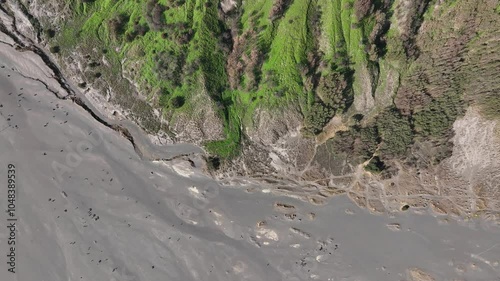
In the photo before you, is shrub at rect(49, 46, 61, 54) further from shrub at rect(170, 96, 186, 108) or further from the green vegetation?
shrub at rect(170, 96, 186, 108)

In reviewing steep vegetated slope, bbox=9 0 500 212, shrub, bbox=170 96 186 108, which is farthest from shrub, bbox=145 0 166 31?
shrub, bbox=170 96 186 108

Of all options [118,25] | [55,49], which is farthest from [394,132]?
[55,49]

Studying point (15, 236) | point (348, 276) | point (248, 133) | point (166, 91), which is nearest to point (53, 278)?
point (15, 236)

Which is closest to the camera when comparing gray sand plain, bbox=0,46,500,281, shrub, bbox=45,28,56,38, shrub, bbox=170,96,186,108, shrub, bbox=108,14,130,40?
shrub, bbox=108,14,130,40

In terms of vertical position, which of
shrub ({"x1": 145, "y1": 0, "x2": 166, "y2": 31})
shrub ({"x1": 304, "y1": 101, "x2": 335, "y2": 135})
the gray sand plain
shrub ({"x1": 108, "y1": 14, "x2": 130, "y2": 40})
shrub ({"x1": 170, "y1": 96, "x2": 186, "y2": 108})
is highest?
shrub ({"x1": 145, "y1": 0, "x2": 166, "y2": 31})

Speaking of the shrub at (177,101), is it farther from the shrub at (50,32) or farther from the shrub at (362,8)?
the shrub at (362,8)

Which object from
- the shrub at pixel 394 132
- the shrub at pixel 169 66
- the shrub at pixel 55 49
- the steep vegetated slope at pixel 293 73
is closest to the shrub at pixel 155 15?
the steep vegetated slope at pixel 293 73

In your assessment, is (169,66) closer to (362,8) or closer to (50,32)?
(50,32)
